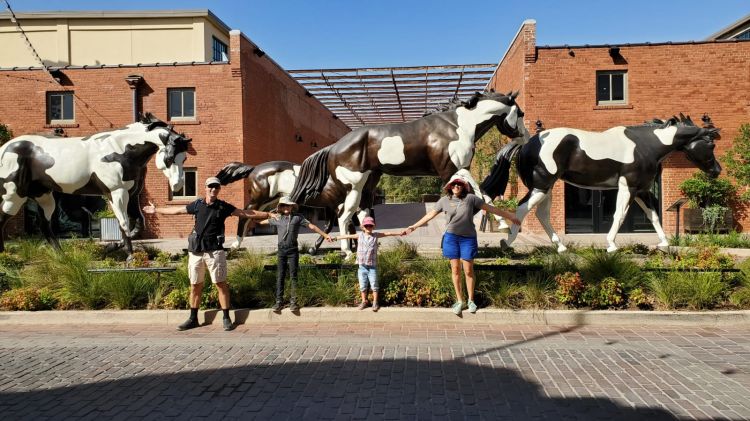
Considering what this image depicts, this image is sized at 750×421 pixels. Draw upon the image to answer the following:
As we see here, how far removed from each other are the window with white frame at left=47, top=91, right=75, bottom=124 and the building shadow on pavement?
1653 centimetres

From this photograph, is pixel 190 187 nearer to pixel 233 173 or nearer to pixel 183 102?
pixel 183 102

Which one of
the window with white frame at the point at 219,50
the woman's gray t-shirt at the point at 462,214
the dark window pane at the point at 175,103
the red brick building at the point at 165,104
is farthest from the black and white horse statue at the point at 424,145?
the window with white frame at the point at 219,50

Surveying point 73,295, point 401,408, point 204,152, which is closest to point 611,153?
point 401,408

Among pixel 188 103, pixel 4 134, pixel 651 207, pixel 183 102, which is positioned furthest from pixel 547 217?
pixel 4 134

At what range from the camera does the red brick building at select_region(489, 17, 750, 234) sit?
50.9 feet

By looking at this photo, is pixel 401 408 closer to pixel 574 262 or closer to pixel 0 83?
pixel 574 262

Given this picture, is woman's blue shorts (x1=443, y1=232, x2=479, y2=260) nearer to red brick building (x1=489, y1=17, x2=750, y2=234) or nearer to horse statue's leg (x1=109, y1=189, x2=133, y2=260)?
horse statue's leg (x1=109, y1=189, x2=133, y2=260)

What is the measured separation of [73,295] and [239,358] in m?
3.22

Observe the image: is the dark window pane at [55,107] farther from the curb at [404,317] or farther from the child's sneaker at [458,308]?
the child's sneaker at [458,308]

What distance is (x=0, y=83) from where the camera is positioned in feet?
57.2

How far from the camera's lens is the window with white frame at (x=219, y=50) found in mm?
28459

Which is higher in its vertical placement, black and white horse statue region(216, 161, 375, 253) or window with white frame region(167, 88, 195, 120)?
window with white frame region(167, 88, 195, 120)

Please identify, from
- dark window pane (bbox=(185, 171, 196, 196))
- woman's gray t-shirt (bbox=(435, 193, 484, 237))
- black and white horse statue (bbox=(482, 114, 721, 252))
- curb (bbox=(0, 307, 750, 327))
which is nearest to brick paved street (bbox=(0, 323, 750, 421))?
curb (bbox=(0, 307, 750, 327))

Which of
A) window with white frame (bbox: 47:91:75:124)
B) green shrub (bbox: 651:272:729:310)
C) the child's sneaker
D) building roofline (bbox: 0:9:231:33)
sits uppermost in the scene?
building roofline (bbox: 0:9:231:33)
